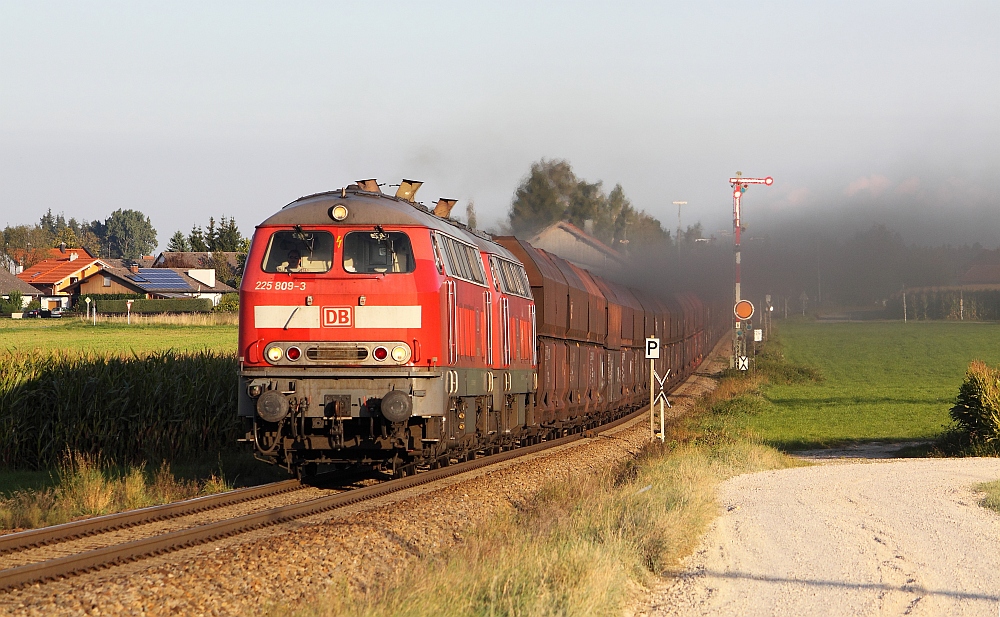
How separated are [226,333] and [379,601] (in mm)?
57338

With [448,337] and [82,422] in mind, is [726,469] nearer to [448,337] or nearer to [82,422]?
[448,337]

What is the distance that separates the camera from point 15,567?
974cm

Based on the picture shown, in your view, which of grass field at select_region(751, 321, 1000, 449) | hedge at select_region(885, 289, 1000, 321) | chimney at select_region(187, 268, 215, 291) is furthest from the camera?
hedge at select_region(885, 289, 1000, 321)

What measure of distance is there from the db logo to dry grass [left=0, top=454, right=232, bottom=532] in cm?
346

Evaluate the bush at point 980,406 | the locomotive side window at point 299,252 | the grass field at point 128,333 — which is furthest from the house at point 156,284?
the locomotive side window at point 299,252

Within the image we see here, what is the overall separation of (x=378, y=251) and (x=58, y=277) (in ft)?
410

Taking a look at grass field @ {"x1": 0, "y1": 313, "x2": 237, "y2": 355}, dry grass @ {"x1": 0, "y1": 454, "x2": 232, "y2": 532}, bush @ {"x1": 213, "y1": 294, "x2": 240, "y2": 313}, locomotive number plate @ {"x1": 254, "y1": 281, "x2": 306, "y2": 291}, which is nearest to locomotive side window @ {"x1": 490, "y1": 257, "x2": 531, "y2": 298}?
locomotive number plate @ {"x1": 254, "y1": 281, "x2": 306, "y2": 291}

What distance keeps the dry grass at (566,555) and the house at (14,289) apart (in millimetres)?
97742

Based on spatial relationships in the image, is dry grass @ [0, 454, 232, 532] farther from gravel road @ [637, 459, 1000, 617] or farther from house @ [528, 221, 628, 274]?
house @ [528, 221, 628, 274]

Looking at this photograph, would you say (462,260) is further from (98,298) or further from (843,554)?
(98,298)

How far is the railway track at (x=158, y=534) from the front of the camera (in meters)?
9.52

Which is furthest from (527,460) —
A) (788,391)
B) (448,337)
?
(788,391)

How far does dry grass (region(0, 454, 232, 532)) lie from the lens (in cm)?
1313

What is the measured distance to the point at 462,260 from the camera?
665 inches
